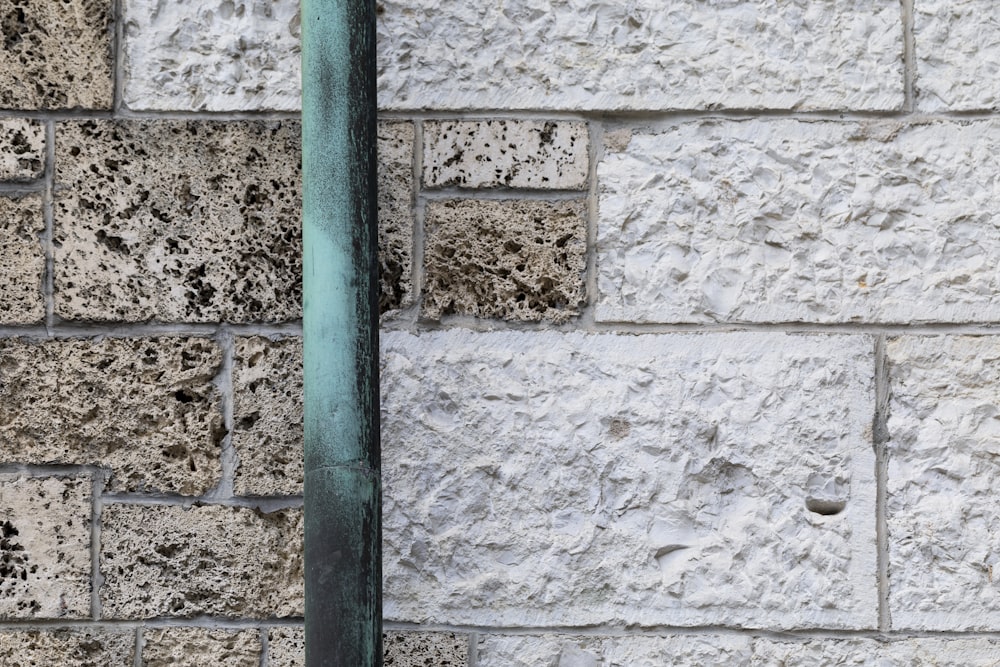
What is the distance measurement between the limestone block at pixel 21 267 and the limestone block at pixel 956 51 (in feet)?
4.20

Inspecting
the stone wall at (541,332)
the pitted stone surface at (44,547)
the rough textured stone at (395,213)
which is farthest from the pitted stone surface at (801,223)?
the pitted stone surface at (44,547)

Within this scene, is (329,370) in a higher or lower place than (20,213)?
lower

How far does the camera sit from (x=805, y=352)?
137 centimetres

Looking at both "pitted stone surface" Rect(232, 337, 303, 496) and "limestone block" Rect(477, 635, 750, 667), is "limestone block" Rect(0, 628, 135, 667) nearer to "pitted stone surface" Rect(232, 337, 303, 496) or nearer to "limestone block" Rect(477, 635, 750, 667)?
"pitted stone surface" Rect(232, 337, 303, 496)

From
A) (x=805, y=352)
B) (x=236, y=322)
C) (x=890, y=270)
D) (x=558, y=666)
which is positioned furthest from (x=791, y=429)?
(x=236, y=322)

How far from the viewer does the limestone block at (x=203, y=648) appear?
1.34 m

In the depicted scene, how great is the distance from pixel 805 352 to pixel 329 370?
67 centimetres

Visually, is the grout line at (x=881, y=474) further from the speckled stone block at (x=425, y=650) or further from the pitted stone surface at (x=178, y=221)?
the pitted stone surface at (x=178, y=221)

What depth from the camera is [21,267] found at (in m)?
1.37

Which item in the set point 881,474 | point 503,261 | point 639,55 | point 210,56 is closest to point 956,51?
point 639,55

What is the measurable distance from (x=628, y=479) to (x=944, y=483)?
0.44m

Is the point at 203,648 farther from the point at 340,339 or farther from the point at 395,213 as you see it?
the point at 395,213

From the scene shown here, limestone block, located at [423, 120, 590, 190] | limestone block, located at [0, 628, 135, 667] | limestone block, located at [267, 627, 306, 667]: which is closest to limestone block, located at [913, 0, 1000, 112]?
limestone block, located at [423, 120, 590, 190]

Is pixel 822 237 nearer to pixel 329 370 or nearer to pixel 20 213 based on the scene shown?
pixel 329 370
